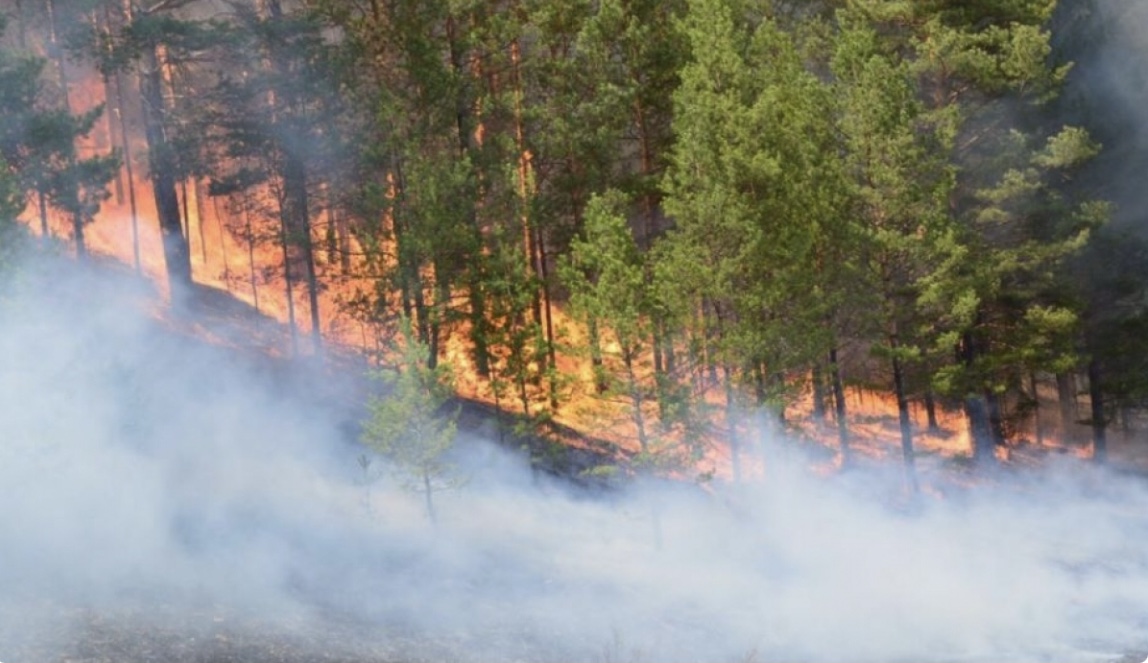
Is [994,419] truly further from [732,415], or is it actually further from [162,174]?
[162,174]

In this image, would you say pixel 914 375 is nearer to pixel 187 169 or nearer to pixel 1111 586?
pixel 1111 586

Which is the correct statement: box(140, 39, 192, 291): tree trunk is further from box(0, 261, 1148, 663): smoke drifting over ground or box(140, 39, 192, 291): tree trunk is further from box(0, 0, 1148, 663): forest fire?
box(0, 261, 1148, 663): smoke drifting over ground

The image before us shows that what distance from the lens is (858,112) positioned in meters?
24.5

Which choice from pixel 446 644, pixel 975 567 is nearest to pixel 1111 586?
pixel 975 567

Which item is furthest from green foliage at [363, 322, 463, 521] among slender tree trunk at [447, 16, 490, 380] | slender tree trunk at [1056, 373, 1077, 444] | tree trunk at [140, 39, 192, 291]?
slender tree trunk at [1056, 373, 1077, 444]

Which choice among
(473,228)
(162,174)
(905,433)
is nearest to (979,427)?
(905,433)

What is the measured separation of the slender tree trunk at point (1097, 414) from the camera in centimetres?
2903

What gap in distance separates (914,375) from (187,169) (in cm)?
1737

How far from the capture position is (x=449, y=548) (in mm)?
21516

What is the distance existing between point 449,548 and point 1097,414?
1701 centimetres

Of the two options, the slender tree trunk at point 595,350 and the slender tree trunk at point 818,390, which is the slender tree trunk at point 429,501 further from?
the slender tree trunk at point 818,390

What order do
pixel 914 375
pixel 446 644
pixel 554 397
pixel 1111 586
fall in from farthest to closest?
pixel 914 375
pixel 554 397
pixel 1111 586
pixel 446 644

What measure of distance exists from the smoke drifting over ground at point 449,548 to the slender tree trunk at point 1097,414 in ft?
8.18

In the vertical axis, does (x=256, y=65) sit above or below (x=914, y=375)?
above
